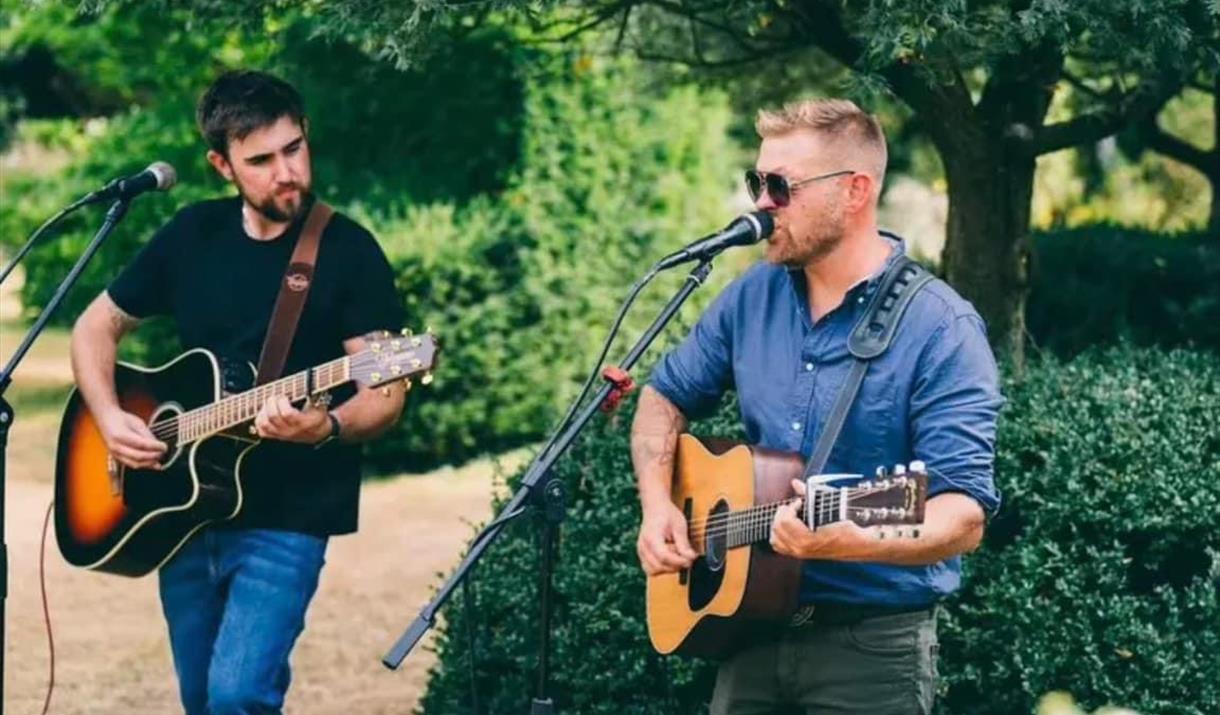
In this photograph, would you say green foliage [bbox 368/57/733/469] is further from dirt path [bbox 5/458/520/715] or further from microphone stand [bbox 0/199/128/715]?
microphone stand [bbox 0/199/128/715]

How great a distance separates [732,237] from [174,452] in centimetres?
179

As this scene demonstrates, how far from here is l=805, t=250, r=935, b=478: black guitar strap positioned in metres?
4.04

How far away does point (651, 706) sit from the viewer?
5.68 meters

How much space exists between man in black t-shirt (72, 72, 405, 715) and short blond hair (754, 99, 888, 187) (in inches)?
49.0

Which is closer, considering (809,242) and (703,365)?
(809,242)

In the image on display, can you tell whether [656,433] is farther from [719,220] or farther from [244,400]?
[719,220]

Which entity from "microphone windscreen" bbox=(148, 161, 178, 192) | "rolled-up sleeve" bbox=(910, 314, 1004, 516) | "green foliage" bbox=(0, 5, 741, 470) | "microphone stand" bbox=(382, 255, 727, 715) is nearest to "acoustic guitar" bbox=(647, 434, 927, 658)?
"rolled-up sleeve" bbox=(910, 314, 1004, 516)

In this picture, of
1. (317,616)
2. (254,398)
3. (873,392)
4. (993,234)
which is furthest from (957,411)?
(317,616)

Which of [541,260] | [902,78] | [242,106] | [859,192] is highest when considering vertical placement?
[541,260]

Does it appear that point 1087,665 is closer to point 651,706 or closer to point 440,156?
point 651,706

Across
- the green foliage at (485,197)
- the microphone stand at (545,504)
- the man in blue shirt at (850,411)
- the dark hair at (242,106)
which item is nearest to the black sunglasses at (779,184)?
the man in blue shirt at (850,411)

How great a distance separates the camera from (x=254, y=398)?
A: 4.95m

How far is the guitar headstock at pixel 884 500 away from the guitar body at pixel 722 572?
0.33 meters

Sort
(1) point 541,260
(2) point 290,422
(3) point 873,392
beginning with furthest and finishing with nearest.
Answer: (1) point 541,260, (2) point 290,422, (3) point 873,392
